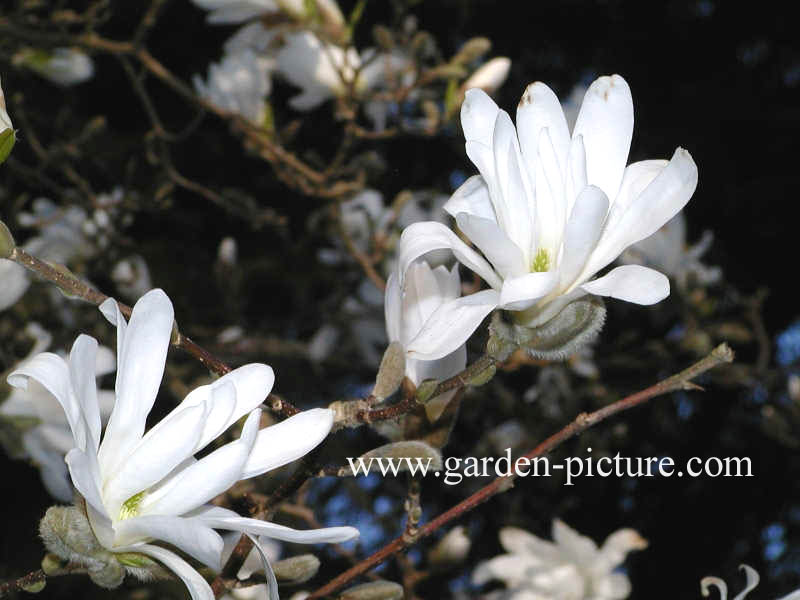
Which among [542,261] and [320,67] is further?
[320,67]

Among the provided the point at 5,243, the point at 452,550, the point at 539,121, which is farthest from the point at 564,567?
the point at 5,243

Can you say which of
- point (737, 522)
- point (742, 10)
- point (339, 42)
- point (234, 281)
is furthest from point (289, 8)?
point (737, 522)

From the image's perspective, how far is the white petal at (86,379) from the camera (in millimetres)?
465

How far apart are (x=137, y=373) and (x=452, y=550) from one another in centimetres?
43

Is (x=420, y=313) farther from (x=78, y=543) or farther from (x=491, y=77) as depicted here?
(x=491, y=77)

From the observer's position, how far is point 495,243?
0.52 m

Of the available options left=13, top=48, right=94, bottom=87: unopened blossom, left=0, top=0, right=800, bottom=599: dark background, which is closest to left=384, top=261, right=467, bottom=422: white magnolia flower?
left=13, top=48, right=94, bottom=87: unopened blossom

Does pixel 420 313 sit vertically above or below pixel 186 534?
Answer: above

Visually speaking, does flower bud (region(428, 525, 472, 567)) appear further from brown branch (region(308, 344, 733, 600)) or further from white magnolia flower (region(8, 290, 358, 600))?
white magnolia flower (region(8, 290, 358, 600))

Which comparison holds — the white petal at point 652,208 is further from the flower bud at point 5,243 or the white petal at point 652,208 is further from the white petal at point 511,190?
the flower bud at point 5,243

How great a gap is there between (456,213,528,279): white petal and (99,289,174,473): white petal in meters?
0.15

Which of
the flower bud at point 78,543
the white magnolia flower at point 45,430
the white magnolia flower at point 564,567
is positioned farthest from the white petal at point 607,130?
the white magnolia flower at point 564,567

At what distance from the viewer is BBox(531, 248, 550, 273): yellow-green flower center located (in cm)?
55

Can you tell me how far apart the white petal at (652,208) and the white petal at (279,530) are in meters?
0.20
